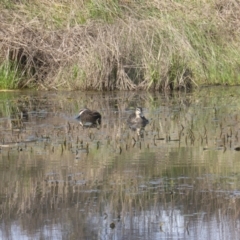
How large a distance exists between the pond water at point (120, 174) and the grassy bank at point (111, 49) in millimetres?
2912

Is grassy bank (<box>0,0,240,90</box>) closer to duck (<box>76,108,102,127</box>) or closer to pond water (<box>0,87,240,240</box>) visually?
pond water (<box>0,87,240,240</box>)

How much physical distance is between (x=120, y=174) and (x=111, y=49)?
9.47 metres

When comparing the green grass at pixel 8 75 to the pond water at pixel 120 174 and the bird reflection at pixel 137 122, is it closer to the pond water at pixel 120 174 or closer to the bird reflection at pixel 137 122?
the pond water at pixel 120 174

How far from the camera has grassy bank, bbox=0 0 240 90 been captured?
19594 millimetres

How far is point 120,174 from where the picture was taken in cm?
1012

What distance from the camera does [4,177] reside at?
397 inches

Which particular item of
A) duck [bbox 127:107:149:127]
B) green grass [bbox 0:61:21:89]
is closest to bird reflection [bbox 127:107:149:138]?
duck [bbox 127:107:149:127]

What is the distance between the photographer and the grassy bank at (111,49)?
19594 millimetres

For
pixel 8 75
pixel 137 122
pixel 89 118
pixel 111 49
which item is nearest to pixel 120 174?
pixel 137 122

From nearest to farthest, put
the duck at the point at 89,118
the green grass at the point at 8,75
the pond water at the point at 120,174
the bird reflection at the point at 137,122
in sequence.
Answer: the pond water at the point at 120,174, the bird reflection at the point at 137,122, the duck at the point at 89,118, the green grass at the point at 8,75

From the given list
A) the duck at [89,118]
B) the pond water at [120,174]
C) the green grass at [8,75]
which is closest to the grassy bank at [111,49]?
the green grass at [8,75]

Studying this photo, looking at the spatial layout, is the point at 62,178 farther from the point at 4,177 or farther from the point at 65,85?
the point at 65,85

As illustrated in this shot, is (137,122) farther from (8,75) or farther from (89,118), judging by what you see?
(8,75)

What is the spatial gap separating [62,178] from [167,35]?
1073 cm
